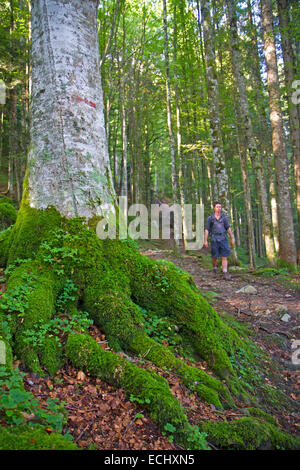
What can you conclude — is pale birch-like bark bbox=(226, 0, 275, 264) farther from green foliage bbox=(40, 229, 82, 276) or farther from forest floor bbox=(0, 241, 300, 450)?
green foliage bbox=(40, 229, 82, 276)

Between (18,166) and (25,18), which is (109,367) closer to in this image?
(25,18)

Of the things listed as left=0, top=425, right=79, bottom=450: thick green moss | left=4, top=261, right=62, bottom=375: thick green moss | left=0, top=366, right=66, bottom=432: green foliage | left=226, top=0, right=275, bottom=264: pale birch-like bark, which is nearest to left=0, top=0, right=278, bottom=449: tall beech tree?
left=4, top=261, right=62, bottom=375: thick green moss

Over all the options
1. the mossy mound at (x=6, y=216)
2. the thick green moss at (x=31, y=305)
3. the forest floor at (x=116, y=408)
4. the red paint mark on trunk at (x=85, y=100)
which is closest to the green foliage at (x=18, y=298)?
the thick green moss at (x=31, y=305)

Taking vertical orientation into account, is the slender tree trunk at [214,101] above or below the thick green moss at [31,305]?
above

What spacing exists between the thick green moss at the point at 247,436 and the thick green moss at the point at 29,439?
1.25 m

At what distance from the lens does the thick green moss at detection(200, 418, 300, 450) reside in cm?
230

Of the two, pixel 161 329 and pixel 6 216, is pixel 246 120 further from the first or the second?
pixel 161 329

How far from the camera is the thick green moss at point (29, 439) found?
155 cm

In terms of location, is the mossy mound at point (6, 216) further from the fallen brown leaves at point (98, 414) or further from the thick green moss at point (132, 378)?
the fallen brown leaves at point (98, 414)

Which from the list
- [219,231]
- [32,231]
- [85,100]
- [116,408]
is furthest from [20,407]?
[219,231]

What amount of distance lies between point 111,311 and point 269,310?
4185 mm

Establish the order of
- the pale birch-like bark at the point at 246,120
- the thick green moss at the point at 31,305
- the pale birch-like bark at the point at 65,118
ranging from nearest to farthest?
1. the thick green moss at the point at 31,305
2. the pale birch-like bark at the point at 65,118
3. the pale birch-like bark at the point at 246,120

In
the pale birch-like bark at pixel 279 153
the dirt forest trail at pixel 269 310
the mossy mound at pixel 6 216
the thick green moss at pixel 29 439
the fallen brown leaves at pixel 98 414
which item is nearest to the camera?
the thick green moss at pixel 29 439

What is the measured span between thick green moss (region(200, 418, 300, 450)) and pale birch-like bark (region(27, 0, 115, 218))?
2701 millimetres
